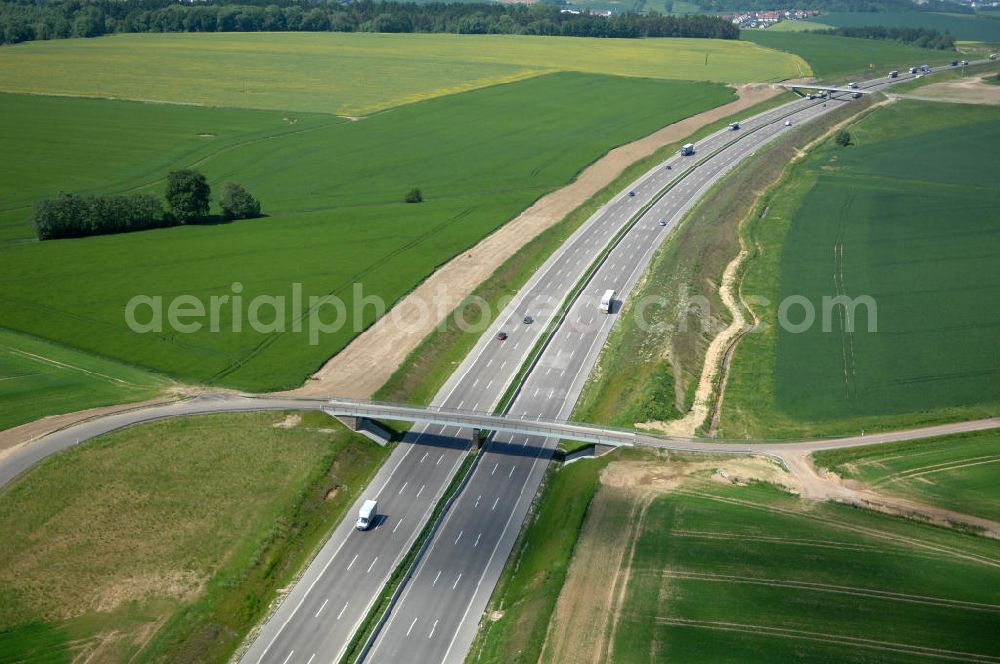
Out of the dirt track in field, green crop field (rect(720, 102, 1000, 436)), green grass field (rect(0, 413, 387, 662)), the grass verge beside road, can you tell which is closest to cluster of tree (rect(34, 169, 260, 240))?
the dirt track in field

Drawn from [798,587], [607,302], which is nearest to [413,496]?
[798,587]

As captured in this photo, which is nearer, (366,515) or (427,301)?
(366,515)

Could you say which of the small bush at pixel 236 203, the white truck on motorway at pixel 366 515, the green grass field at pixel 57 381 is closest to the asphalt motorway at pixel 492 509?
the white truck on motorway at pixel 366 515

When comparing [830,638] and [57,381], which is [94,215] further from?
[830,638]

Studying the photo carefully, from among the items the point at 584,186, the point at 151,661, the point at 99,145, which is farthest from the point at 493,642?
the point at 99,145

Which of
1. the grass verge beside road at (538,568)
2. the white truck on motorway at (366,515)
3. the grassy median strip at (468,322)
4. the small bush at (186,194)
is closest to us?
the grass verge beside road at (538,568)

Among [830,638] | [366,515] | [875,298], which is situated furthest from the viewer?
[875,298]

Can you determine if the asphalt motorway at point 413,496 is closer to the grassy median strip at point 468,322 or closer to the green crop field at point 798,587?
the grassy median strip at point 468,322
